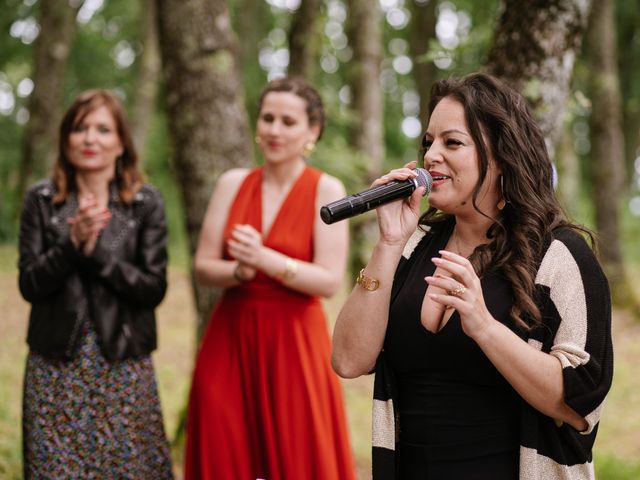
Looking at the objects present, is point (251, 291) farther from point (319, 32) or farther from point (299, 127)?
point (319, 32)

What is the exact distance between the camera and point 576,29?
391 cm

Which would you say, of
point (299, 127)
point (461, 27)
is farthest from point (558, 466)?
point (461, 27)

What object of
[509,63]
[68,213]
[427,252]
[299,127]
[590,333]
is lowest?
[590,333]

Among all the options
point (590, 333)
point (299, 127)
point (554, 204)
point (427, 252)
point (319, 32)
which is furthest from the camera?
point (319, 32)

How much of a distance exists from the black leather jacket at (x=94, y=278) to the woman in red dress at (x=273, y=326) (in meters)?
0.31

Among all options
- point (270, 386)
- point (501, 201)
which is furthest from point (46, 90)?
point (501, 201)

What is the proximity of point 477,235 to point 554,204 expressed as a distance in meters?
0.27

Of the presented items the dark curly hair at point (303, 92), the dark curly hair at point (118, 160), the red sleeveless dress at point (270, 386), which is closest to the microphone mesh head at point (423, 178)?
the red sleeveless dress at point (270, 386)

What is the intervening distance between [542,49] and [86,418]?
2.92m

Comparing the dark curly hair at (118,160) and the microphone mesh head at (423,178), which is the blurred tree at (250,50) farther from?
the microphone mesh head at (423,178)

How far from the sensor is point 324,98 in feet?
29.7

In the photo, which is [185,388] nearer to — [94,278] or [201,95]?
[201,95]

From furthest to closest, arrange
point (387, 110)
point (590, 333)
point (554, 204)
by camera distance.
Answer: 1. point (387, 110)
2. point (554, 204)
3. point (590, 333)

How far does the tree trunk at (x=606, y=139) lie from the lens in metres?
11.7
